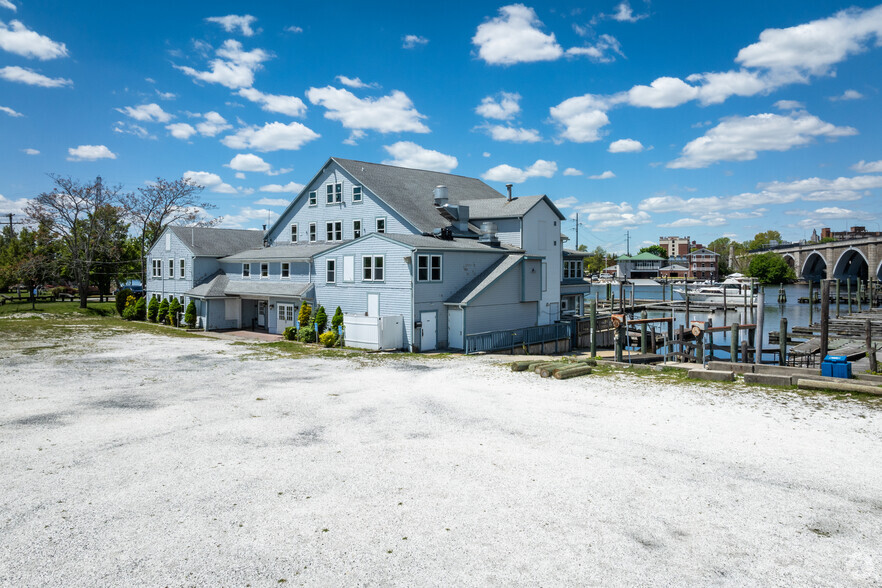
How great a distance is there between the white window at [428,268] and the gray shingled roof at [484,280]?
159cm

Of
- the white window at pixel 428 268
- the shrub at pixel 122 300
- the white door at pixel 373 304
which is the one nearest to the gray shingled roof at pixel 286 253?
the white door at pixel 373 304

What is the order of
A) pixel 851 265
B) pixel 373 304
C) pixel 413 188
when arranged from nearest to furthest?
pixel 373 304, pixel 413 188, pixel 851 265

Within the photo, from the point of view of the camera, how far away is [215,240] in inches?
1747

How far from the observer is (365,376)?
20828 millimetres

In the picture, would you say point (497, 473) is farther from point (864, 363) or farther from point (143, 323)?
point (143, 323)

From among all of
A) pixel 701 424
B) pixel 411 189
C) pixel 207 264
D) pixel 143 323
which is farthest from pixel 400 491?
pixel 143 323

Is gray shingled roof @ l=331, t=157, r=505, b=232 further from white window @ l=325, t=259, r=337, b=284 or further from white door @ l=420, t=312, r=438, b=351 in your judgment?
white door @ l=420, t=312, r=438, b=351

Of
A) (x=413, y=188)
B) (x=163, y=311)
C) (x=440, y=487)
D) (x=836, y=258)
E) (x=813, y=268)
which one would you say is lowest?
(x=440, y=487)

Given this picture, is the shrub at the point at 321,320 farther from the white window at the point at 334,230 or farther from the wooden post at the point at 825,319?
the wooden post at the point at 825,319

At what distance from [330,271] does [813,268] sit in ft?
496

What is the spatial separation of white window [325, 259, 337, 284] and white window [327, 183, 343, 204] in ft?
25.2

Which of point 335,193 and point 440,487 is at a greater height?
point 335,193

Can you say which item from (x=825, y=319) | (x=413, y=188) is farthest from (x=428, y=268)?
(x=825, y=319)

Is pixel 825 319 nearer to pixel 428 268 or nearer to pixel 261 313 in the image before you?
pixel 428 268
